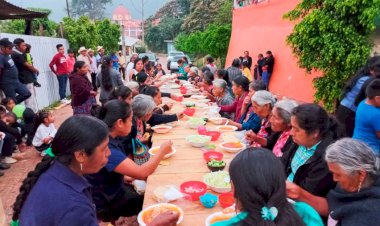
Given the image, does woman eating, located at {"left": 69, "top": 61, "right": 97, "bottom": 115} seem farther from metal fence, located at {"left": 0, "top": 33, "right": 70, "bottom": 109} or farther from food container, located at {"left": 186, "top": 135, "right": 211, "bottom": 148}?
metal fence, located at {"left": 0, "top": 33, "right": 70, "bottom": 109}

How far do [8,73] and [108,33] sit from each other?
14.0m

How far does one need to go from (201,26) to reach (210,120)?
86.0 ft

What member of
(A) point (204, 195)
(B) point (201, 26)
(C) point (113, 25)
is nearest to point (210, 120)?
(A) point (204, 195)

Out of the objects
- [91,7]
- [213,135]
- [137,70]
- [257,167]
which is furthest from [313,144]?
[91,7]

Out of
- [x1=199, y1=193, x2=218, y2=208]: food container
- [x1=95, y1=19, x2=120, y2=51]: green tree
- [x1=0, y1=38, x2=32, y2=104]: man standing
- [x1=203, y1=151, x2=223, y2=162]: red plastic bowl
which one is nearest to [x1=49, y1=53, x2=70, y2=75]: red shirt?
[x1=0, y1=38, x2=32, y2=104]: man standing

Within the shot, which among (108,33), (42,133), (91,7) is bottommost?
(42,133)

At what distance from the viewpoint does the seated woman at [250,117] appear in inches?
155

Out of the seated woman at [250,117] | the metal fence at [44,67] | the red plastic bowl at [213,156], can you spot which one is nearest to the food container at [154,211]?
the red plastic bowl at [213,156]

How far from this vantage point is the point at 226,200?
199cm

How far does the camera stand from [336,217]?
1667 millimetres

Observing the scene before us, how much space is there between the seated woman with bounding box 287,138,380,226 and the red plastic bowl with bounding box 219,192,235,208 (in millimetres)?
595

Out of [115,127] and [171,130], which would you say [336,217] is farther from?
[171,130]

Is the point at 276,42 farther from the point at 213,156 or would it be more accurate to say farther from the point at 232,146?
the point at 213,156

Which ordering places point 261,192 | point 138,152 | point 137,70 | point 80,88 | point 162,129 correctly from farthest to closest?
point 137,70
point 80,88
point 162,129
point 138,152
point 261,192
